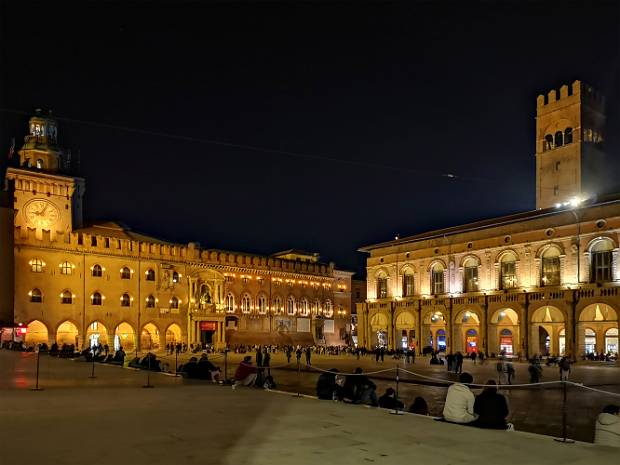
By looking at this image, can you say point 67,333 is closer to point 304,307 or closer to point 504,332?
point 304,307

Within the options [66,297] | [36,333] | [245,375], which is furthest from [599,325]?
[36,333]

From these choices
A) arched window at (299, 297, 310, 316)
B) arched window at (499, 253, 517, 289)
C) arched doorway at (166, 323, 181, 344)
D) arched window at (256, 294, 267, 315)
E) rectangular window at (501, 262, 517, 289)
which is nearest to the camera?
rectangular window at (501, 262, 517, 289)

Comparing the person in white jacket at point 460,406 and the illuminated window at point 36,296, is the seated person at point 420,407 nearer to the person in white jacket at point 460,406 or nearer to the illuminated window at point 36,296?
the person in white jacket at point 460,406

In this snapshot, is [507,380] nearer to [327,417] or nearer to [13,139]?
[327,417]

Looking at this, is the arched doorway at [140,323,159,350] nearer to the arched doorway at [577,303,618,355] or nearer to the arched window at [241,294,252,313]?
the arched window at [241,294,252,313]

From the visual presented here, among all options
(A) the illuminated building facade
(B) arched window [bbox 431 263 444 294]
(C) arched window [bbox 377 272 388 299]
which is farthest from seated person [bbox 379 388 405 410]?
(C) arched window [bbox 377 272 388 299]

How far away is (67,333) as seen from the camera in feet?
194

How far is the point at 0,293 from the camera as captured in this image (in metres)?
51.6

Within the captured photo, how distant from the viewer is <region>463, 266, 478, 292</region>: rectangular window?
56438mm

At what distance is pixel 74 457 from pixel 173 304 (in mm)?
62362

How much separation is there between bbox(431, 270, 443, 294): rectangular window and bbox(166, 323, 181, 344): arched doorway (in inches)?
1103

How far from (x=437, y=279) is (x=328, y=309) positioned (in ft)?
94.7

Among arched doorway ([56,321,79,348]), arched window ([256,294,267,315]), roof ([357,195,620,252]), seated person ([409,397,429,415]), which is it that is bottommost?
arched doorway ([56,321,79,348])

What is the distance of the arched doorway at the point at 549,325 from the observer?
4959cm
